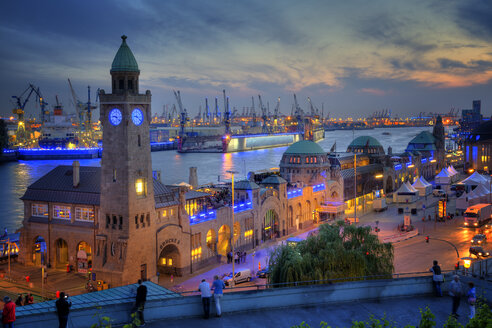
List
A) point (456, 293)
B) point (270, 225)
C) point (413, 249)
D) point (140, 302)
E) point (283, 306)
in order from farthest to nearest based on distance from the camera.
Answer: point (270, 225)
point (413, 249)
point (283, 306)
point (456, 293)
point (140, 302)

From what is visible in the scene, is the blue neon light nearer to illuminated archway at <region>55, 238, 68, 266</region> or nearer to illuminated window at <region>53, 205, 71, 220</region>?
illuminated window at <region>53, 205, 71, 220</region>

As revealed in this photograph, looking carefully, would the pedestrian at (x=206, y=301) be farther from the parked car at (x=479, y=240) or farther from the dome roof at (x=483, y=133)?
the dome roof at (x=483, y=133)

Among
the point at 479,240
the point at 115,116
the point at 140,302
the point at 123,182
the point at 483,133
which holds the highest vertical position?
the point at 115,116

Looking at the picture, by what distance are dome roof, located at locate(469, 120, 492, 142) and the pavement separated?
111m

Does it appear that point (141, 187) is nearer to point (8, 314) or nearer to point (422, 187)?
point (8, 314)

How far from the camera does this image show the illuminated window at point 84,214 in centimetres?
4178

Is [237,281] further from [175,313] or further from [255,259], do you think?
[175,313]

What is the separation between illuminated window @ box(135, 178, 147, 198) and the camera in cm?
3847

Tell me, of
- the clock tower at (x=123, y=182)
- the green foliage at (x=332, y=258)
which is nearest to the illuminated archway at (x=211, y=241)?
the clock tower at (x=123, y=182)

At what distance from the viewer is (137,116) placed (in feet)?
126

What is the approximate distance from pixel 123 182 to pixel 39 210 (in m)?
11.7

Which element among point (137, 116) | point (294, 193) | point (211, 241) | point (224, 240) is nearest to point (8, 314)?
point (137, 116)

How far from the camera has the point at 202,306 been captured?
1745 centimetres

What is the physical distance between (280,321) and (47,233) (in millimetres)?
32151
